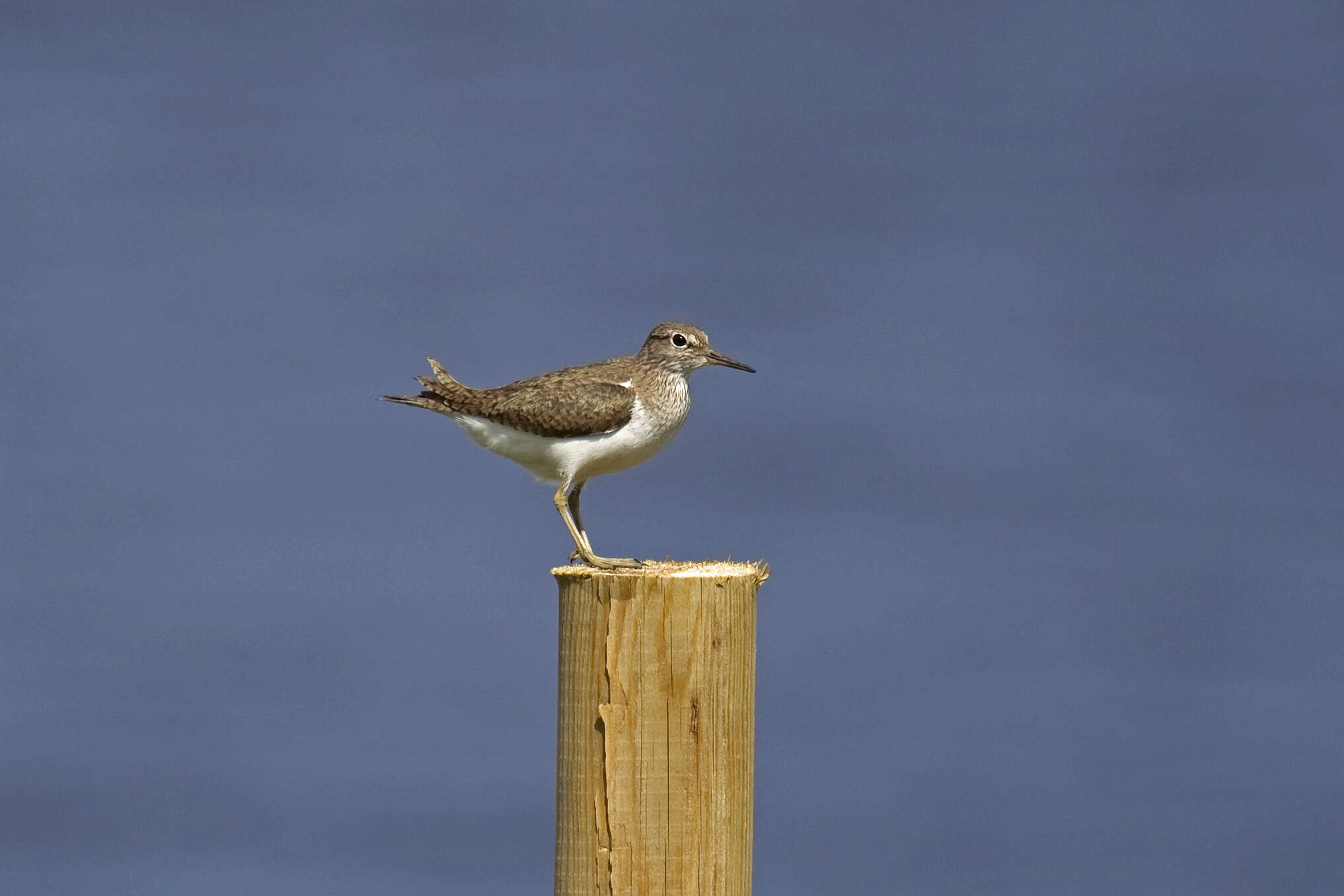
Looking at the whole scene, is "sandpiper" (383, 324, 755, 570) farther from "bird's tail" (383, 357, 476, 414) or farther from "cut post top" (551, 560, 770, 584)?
"cut post top" (551, 560, 770, 584)

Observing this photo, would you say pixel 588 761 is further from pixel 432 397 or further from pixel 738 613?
pixel 432 397

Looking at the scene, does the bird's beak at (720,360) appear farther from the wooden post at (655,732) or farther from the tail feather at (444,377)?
the wooden post at (655,732)

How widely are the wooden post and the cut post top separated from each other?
0.07ft

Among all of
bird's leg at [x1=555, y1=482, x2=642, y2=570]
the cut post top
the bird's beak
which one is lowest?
the cut post top

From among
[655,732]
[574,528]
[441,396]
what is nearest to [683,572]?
[655,732]

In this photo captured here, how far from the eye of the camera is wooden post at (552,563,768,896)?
6547mm

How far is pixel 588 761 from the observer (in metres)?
6.63

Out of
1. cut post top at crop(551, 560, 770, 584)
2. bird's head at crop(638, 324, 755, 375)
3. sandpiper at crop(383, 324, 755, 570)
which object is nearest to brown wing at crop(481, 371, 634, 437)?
sandpiper at crop(383, 324, 755, 570)

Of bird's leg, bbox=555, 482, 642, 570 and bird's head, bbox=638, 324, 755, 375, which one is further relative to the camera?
bird's head, bbox=638, 324, 755, 375

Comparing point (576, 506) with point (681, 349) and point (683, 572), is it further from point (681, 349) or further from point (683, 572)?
point (683, 572)

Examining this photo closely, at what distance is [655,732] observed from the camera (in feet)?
21.5

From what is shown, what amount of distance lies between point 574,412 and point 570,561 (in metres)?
1.00

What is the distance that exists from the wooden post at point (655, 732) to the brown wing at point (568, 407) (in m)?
3.46

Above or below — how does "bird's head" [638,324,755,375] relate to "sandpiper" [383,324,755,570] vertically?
above
